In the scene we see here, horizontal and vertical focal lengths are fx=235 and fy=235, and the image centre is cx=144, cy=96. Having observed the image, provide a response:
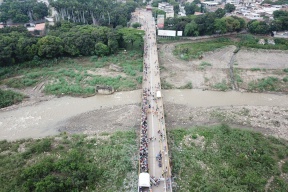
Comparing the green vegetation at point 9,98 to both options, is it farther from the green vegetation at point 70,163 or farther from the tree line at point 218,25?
the tree line at point 218,25

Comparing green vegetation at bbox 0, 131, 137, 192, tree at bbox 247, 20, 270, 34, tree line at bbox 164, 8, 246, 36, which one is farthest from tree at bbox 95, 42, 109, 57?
tree at bbox 247, 20, 270, 34

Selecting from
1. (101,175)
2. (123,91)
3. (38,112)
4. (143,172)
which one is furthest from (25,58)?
(143,172)

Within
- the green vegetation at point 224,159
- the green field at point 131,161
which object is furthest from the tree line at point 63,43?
the green vegetation at point 224,159

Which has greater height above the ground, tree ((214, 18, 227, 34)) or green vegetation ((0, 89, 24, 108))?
tree ((214, 18, 227, 34))

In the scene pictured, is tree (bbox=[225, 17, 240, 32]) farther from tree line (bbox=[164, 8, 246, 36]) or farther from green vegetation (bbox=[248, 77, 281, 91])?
green vegetation (bbox=[248, 77, 281, 91])

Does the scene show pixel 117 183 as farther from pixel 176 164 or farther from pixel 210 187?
pixel 210 187

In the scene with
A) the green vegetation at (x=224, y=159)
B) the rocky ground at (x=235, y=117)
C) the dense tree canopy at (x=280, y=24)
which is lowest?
the green vegetation at (x=224, y=159)

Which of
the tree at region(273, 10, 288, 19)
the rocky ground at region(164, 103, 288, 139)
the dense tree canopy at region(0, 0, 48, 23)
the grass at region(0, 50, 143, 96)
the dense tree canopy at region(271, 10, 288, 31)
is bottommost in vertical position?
the rocky ground at region(164, 103, 288, 139)
